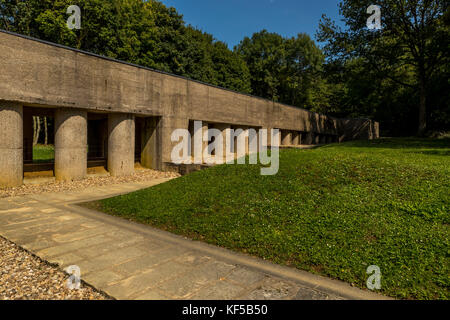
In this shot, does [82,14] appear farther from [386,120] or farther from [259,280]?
[386,120]

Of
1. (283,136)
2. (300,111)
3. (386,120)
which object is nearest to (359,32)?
Answer: (300,111)

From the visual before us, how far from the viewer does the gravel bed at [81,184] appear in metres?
10.7

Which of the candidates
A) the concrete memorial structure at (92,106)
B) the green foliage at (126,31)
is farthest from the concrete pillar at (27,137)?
the green foliage at (126,31)

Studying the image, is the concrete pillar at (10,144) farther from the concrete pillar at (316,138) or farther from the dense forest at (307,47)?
the concrete pillar at (316,138)

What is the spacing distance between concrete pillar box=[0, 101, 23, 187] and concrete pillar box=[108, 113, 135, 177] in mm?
4235

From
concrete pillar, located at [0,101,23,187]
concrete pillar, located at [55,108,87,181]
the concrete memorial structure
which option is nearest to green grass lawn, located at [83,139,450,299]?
concrete pillar, located at [0,101,23,187]

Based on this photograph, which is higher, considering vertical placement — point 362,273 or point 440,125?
point 440,125

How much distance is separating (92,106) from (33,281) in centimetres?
1064

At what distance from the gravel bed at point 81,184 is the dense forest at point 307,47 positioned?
60.0 ft

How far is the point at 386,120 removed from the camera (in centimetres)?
4603

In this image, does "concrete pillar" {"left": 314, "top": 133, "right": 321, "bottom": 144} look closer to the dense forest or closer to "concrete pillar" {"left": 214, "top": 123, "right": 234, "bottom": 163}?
the dense forest

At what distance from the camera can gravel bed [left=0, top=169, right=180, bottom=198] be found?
10.7 metres

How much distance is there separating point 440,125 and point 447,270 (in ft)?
139

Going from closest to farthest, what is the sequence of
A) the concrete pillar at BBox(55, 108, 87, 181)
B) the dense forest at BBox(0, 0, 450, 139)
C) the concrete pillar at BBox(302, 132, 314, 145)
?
the concrete pillar at BBox(55, 108, 87, 181), the dense forest at BBox(0, 0, 450, 139), the concrete pillar at BBox(302, 132, 314, 145)
